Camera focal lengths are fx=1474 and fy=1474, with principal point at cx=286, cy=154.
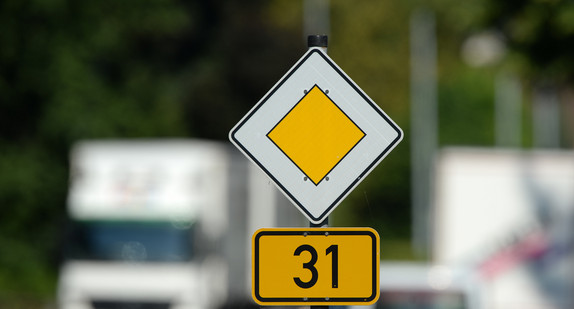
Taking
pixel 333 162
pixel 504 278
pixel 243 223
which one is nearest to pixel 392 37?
pixel 243 223

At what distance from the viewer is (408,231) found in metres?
55.6

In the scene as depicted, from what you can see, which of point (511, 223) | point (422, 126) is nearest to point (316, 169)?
point (511, 223)

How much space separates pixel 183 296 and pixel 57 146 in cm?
1752

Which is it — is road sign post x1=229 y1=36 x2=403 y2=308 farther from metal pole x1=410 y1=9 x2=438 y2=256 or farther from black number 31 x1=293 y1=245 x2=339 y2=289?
metal pole x1=410 y1=9 x2=438 y2=256

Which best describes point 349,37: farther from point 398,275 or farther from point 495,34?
point 398,275

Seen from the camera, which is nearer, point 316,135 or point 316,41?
point 316,135

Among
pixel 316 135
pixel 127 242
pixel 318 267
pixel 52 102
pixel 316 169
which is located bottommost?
pixel 318 267

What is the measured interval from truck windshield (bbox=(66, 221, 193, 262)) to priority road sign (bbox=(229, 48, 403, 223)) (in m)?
14.7

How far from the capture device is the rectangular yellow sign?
217 inches

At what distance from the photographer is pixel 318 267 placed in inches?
217

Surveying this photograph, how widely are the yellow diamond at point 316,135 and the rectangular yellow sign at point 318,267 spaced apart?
0.23m

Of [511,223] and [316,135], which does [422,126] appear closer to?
[511,223]

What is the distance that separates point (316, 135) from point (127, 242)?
15.0 metres

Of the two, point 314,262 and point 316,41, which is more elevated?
Result: point 316,41
